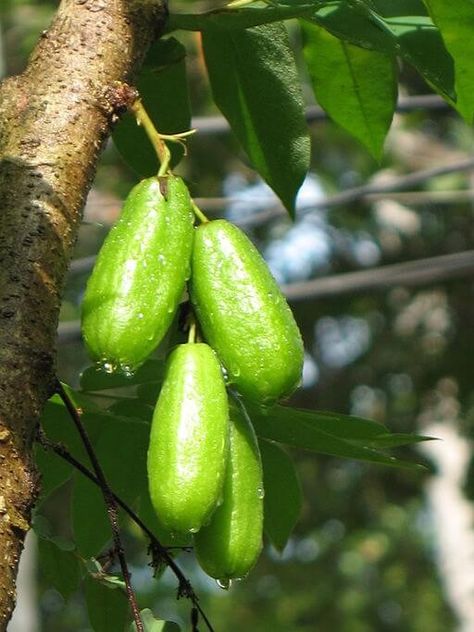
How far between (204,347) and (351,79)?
0.55 meters

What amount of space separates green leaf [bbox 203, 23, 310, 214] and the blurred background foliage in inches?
187

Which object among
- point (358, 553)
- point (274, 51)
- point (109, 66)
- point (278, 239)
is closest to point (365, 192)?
point (274, 51)

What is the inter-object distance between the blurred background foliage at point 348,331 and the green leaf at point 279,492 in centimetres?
485

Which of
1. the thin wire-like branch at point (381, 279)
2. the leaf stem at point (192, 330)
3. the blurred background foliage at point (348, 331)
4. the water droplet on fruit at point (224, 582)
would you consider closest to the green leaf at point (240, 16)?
the leaf stem at point (192, 330)

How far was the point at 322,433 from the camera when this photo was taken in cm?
127

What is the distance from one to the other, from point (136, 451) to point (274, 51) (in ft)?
1.64

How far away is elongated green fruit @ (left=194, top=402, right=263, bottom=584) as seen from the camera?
1133 mm

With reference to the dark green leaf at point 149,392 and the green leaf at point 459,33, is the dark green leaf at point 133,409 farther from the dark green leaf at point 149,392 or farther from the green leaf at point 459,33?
the green leaf at point 459,33

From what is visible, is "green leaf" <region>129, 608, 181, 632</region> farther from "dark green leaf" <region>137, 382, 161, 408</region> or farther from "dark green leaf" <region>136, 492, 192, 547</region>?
"dark green leaf" <region>137, 382, 161, 408</region>

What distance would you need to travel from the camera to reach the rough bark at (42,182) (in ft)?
3.40

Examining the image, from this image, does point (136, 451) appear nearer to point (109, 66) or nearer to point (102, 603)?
point (102, 603)

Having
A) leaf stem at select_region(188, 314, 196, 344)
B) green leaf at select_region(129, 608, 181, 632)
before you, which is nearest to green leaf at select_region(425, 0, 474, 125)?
leaf stem at select_region(188, 314, 196, 344)

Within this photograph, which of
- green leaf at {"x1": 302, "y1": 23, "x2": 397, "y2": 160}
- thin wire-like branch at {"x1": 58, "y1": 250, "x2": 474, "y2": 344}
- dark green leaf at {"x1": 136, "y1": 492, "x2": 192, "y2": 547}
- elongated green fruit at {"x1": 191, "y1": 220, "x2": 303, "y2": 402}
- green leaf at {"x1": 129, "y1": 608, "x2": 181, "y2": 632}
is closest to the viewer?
elongated green fruit at {"x1": 191, "y1": 220, "x2": 303, "y2": 402}

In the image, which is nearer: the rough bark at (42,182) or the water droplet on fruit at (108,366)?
the rough bark at (42,182)
